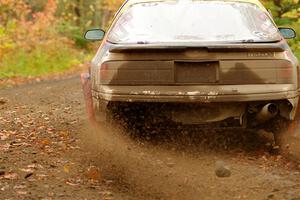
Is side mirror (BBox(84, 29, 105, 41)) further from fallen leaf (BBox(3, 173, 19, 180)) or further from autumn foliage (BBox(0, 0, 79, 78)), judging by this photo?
autumn foliage (BBox(0, 0, 79, 78))

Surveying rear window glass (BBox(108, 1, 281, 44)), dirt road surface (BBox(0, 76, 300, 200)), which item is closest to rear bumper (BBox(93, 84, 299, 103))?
rear window glass (BBox(108, 1, 281, 44))

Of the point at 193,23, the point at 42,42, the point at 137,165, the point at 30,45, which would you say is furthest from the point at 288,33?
the point at 42,42

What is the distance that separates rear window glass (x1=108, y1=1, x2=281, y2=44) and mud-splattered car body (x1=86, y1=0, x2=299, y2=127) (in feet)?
0.04

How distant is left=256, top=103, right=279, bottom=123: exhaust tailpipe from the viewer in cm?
584

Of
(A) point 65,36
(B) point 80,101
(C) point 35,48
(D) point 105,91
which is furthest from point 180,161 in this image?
(A) point 65,36

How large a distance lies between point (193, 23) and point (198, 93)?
981mm

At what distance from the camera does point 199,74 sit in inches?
220

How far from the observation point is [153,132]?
6.40m

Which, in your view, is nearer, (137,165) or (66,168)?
(66,168)

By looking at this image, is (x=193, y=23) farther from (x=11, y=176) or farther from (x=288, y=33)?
(x=11, y=176)

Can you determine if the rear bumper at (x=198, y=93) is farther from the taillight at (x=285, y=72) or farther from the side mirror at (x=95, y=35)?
the side mirror at (x=95, y=35)

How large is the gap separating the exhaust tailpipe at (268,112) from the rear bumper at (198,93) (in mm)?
209

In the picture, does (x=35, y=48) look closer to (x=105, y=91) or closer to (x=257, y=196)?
(x=105, y=91)

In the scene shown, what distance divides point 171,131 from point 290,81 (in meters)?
1.50
